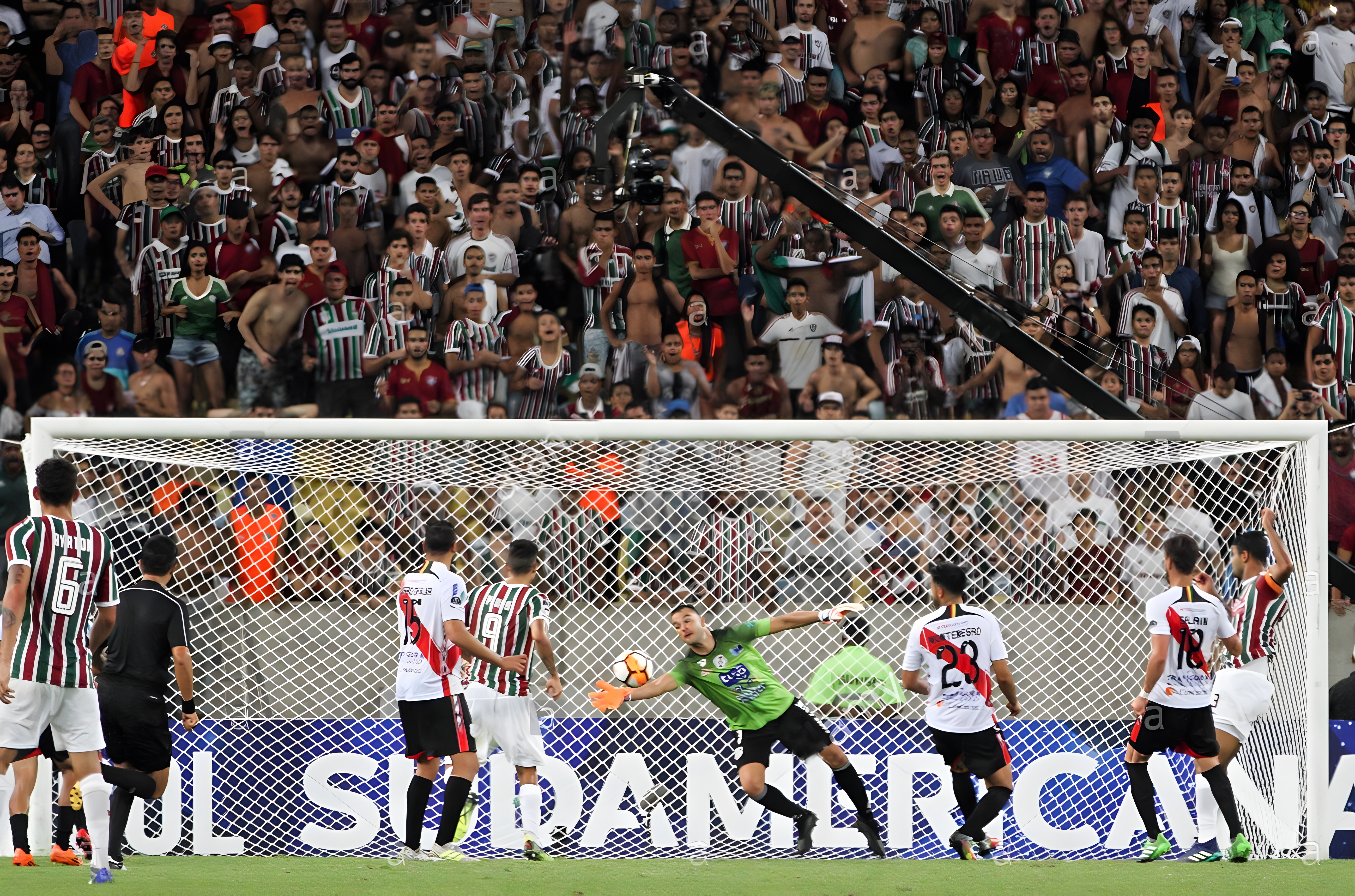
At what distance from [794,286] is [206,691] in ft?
16.4

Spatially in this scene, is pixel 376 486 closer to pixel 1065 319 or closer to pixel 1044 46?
pixel 1065 319

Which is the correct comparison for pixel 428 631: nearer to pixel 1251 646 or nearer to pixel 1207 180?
pixel 1251 646

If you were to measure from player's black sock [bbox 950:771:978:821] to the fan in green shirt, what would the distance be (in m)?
0.93

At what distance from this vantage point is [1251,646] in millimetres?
6848

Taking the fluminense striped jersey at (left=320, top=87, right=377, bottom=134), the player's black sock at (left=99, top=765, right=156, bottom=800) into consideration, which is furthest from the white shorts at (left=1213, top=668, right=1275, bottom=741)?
the fluminense striped jersey at (left=320, top=87, right=377, bottom=134)

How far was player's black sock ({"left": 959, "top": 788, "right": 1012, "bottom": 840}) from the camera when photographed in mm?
6332

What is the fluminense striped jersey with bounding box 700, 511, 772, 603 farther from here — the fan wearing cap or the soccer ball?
the fan wearing cap

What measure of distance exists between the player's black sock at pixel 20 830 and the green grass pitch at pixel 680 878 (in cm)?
9

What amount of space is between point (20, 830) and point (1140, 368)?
7725 mm

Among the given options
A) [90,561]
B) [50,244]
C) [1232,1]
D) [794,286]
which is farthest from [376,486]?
[1232,1]

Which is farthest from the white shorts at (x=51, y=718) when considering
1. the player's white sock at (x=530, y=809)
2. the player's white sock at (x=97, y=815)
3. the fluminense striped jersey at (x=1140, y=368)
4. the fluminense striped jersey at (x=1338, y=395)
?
the fluminense striped jersey at (x=1338, y=395)

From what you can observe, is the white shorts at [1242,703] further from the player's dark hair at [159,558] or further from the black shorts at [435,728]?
the player's dark hair at [159,558]

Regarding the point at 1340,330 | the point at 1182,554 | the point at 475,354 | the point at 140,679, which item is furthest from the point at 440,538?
the point at 1340,330

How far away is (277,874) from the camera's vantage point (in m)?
6.05
